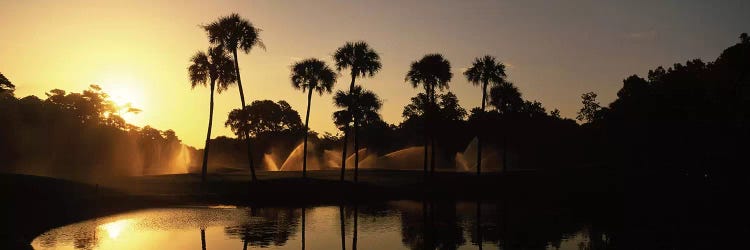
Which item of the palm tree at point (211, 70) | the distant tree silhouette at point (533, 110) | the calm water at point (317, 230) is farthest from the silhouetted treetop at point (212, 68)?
the distant tree silhouette at point (533, 110)

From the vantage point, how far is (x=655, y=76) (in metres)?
101

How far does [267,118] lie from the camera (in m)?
168

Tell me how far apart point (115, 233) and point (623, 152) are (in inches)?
2620

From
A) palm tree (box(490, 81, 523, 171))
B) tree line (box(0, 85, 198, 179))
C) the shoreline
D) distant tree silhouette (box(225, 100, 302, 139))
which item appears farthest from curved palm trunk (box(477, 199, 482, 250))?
distant tree silhouette (box(225, 100, 302, 139))

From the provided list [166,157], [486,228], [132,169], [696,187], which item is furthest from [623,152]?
[166,157]

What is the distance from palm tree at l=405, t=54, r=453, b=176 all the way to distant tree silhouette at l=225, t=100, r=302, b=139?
81363 mm

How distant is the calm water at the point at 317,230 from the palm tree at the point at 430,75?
27.9 meters

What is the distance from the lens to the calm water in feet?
102

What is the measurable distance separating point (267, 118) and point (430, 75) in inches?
3919

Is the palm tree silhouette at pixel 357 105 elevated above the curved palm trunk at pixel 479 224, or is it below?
above

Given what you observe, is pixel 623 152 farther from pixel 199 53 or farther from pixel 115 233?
pixel 115 233

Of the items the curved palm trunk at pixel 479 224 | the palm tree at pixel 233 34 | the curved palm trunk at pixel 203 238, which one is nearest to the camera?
the curved palm trunk at pixel 203 238

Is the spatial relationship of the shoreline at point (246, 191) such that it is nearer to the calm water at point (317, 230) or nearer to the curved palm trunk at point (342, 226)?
the calm water at point (317, 230)

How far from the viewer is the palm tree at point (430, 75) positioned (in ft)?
243
